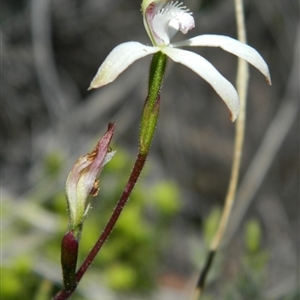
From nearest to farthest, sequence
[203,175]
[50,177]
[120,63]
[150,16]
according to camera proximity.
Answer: [120,63] → [150,16] → [50,177] → [203,175]

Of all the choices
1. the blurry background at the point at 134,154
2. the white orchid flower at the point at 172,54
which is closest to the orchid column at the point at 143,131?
the white orchid flower at the point at 172,54

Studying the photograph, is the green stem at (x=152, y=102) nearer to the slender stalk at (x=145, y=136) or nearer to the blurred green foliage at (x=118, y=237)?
the slender stalk at (x=145, y=136)

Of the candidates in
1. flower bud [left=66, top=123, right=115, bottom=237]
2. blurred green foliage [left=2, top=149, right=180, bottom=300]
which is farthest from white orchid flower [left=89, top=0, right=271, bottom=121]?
blurred green foliage [left=2, top=149, right=180, bottom=300]

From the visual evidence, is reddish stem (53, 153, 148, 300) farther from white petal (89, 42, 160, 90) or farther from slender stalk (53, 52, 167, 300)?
→ white petal (89, 42, 160, 90)

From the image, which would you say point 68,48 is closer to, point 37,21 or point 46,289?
point 37,21

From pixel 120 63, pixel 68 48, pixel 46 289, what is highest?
pixel 68 48

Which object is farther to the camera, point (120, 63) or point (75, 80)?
point (75, 80)

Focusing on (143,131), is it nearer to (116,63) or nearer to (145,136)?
(145,136)

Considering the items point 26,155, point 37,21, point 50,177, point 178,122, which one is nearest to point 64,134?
point 26,155
